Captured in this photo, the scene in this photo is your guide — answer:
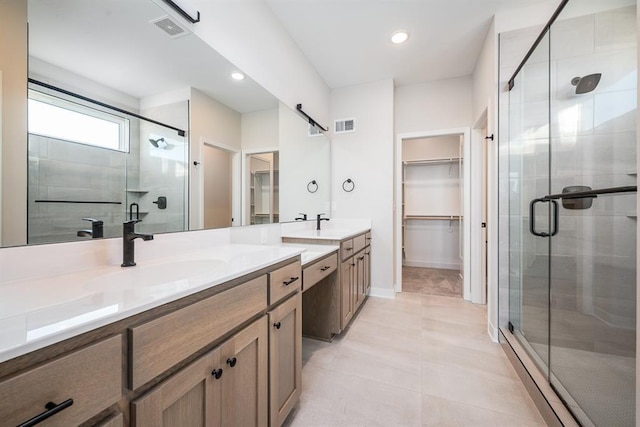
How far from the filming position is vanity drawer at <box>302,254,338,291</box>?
1.51 metres

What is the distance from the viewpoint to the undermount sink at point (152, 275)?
0.78 metres

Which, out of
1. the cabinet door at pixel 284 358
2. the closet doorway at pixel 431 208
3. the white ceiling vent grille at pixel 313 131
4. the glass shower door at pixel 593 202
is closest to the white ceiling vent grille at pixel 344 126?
the white ceiling vent grille at pixel 313 131

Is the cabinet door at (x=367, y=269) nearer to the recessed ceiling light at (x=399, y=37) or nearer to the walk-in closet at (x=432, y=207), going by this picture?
the walk-in closet at (x=432, y=207)

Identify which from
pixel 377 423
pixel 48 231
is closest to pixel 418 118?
pixel 377 423

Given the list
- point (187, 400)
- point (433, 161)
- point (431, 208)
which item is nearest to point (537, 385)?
point (187, 400)

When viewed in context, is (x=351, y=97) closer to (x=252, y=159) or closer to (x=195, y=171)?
(x=252, y=159)

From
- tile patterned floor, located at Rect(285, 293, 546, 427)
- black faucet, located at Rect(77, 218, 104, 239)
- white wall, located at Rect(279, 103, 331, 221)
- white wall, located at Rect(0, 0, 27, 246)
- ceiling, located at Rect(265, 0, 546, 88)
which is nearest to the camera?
Result: white wall, located at Rect(0, 0, 27, 246)

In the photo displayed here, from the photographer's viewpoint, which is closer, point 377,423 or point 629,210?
point 377,423

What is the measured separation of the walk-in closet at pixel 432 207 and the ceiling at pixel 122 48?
371cm

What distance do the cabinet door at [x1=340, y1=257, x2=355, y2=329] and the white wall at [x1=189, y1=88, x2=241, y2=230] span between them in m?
1.21

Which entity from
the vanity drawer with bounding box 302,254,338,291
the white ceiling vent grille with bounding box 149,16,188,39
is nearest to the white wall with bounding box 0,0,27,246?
the white ceiling vent grille with bounding box 149,16,188,39

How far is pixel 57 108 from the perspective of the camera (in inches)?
35.0

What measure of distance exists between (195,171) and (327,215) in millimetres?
2086

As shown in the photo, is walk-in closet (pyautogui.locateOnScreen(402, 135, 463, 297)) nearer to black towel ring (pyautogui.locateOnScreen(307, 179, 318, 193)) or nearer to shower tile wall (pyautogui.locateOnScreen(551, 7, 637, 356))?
black towel ring (pyautogui.locateOnScreen(307, 179, 318, 193))
